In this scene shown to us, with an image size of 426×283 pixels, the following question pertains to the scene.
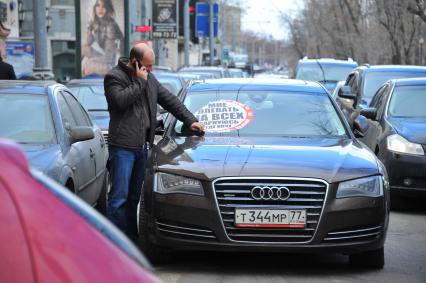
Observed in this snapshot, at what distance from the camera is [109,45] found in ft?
106

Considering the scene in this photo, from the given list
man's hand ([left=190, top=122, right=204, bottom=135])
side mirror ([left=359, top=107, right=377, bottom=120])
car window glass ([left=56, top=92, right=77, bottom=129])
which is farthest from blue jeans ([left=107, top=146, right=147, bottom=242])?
side mirror ([left=359, top=107, right=377, bottom=120])

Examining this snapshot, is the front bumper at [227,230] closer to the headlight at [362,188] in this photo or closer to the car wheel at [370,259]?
the headlight at [362,188]

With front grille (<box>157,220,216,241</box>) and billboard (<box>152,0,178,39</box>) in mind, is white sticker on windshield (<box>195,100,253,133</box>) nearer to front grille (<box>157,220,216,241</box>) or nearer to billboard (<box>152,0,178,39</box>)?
front grille (<box>157,220,216,241</box>)

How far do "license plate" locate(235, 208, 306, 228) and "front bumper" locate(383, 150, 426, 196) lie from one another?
3.71 meters

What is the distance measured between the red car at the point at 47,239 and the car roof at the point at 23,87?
484 cm

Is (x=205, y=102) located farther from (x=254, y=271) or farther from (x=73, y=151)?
(x=254, y=271)

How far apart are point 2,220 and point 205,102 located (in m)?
5.27

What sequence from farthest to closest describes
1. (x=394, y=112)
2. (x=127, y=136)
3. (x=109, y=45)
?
(x=109, y=45), (x=394, y=112), (x=127, y=136)

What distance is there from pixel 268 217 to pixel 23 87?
2.76 meters

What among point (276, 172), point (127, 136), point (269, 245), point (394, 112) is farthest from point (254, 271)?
point (394, 112)

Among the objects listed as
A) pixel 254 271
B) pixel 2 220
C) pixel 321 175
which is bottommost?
pixel 254 271

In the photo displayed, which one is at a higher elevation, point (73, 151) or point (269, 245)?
point (73, 151)

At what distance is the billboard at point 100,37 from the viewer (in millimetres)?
31000

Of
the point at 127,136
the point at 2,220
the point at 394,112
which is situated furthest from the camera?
the point at 394,112
